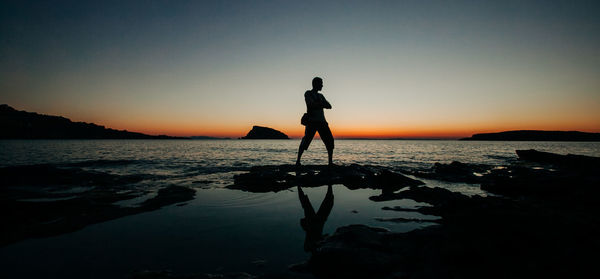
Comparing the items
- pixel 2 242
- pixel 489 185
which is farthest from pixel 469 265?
pixel 489 185

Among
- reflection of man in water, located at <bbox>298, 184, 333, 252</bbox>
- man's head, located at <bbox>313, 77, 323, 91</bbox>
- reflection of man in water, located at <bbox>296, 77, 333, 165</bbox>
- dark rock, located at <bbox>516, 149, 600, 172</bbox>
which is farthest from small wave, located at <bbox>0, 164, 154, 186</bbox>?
dark rock, located at <bbox>516, 149, 600, 172</bbox>

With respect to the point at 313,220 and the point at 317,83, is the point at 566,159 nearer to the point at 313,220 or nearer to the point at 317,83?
the point at 317,83

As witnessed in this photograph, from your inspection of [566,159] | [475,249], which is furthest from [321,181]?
[566,159]

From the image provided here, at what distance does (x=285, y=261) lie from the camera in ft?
6.78

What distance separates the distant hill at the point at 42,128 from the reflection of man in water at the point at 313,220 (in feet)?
572

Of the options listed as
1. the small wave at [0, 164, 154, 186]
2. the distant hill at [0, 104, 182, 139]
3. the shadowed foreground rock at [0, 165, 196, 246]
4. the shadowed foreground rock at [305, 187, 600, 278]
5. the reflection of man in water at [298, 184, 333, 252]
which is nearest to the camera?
the shadowed foreground rock at [305, 187, 600, 278]

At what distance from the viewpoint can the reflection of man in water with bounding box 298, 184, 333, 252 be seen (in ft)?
8.30

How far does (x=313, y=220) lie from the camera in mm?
3291

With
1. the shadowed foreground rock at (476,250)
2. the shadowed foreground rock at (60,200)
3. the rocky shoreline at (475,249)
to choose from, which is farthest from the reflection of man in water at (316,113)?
the shadowed foreground rock at (476,250)

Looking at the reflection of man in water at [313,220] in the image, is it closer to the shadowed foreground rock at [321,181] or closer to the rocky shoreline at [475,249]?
the rocky shoreline at [475,249]

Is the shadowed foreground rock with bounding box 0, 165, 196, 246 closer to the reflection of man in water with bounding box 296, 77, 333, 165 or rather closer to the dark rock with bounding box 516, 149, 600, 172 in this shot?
the reflection of man in water with bounding box 296, 77, 333, 165

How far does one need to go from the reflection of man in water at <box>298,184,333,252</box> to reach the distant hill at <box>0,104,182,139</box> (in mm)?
174291

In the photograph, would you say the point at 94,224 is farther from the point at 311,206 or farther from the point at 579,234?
the point at 579,234

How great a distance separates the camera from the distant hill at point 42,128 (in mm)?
117875
